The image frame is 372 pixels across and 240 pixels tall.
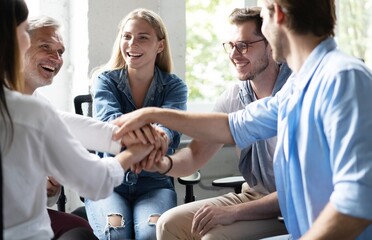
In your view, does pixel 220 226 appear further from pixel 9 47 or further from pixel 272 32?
pixel 9 47

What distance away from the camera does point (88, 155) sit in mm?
1590

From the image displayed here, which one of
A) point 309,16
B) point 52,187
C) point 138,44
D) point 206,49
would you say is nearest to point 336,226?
point 309,16

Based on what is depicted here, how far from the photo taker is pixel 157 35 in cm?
292

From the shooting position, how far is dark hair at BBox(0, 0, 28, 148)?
Answer: 1420mm

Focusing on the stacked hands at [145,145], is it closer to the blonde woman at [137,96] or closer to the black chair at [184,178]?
the blonde woman at [137,96]

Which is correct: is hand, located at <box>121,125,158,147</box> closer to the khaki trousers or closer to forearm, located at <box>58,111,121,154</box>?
forearm, located at <box>58,111,121,154</box>

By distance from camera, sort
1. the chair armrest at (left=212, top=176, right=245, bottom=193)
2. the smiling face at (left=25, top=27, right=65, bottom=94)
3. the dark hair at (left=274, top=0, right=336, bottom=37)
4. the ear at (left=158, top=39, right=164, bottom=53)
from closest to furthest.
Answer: the dark hair at (left=274, top=0, right=336, bottom=37) < the smiling face at (left=25, top=27, right=65, bottom=94) < the chair armrest at (left=212, top=176, right=245, bottom=193) < the ear at (left=158, top=39, right=164, bottom=53)

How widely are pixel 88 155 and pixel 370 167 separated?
76 centimetres

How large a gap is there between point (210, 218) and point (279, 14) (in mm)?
866

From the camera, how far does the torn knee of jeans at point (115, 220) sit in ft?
8.21

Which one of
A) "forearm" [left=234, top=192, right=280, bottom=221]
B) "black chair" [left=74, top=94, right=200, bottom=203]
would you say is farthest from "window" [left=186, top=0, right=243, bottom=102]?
"forearm" [left=234, top=192, right=280, bottom=221]

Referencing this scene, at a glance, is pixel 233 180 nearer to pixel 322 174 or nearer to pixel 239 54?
pixel 239 54

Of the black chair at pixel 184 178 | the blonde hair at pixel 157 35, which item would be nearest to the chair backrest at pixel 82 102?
the black chair at pixel 184 178

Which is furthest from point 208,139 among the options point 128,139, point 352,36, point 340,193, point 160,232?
A: point 352,36
